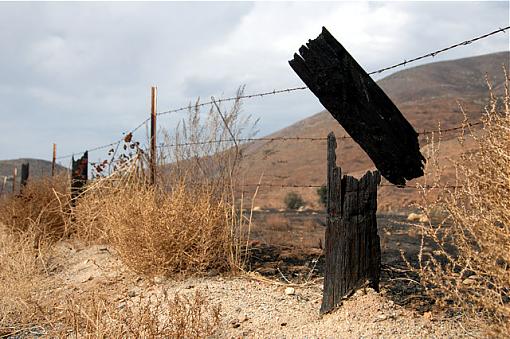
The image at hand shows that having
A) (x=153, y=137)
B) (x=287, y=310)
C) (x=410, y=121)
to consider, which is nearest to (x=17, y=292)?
(x=153, y=137)

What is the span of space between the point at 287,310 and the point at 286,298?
299 mm

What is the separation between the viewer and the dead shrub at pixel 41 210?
7.12 m

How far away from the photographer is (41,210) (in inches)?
283

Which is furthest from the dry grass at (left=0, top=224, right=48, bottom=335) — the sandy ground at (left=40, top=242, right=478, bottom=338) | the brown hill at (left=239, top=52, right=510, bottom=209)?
the brown hill at (left=239, top=52, right=510, bottom=209)

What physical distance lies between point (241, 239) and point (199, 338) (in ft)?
5.80

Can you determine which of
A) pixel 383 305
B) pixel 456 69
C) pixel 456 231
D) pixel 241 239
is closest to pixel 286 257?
pixel 241 239

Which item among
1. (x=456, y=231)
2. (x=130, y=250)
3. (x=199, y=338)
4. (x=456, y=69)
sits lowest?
(x=199, y=338)

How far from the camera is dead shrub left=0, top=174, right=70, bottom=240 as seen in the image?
23.4 ft

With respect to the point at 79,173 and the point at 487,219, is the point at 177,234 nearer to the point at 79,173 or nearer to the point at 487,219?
the point at 487,219

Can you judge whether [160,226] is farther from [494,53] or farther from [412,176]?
[494,53]

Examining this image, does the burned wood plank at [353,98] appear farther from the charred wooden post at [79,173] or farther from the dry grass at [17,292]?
the charred wooden post at [79,173]

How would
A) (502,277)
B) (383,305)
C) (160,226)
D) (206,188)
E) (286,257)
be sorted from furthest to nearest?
(286,257)
(206,188)
(160,226)
(383,305)
(502,277)

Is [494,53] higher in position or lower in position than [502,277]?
higher

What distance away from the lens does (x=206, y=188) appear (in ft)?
16.0
